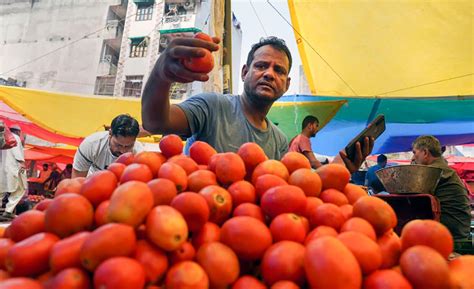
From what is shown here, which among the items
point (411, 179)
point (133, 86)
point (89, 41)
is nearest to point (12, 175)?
point (411, 179)

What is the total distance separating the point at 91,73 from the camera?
23906 mm

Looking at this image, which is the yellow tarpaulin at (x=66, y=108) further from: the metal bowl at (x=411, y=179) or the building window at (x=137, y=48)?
the building window at (x=137, y=48)

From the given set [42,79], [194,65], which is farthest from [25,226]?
[42,79]

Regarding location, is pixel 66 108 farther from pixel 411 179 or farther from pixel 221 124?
pixel 411 179

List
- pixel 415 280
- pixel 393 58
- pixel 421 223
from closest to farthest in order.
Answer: pixel 415 280 → pixel 421 223 → pixel 393 58

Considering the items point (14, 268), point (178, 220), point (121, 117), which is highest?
point (121, 117)

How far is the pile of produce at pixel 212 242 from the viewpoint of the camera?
71 centimetres

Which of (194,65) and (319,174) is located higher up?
(194,65)

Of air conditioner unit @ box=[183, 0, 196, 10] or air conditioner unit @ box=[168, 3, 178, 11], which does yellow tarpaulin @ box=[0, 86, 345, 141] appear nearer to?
air conditioner unit @ box=[183, 0, 196, 10]

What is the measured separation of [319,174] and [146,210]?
2.05ft

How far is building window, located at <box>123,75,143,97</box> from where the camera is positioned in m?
22.9

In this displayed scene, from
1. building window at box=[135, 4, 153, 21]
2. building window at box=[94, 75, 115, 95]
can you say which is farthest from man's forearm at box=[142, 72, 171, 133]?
building window at box=[135, 4, 153, 21]

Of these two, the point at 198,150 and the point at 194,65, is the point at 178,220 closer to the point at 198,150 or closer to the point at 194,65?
the point at 198,150

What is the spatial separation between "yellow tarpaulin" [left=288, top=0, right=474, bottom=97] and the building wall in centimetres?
2180
